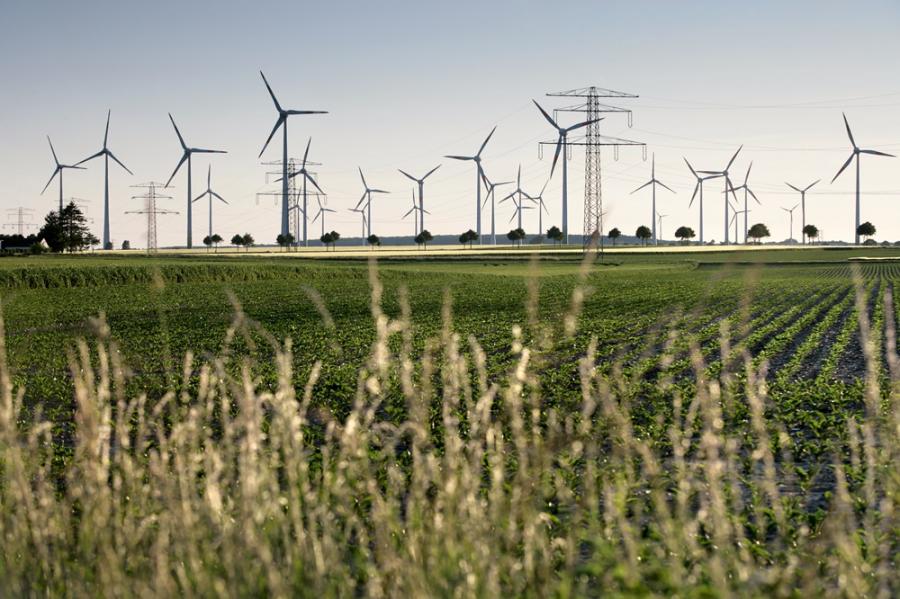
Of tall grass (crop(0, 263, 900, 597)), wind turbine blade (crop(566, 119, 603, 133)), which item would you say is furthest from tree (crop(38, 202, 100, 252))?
tall grass (crop(0, 263, 900, 597))

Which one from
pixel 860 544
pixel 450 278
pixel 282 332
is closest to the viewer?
pixel 860 544

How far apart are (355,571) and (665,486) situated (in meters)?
4.67

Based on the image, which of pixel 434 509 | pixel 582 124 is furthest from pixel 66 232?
pixel 434 509

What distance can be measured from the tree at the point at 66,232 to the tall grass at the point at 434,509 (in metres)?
145

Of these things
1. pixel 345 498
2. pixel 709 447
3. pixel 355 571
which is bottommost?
pixel 355 571

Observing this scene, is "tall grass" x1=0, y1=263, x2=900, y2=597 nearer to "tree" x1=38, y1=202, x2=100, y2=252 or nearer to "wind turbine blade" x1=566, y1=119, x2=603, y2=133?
"wind turbine blade" x1=566, y1=119, x2=603, y2=133

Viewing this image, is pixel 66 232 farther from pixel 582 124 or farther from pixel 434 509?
pixel 434 509

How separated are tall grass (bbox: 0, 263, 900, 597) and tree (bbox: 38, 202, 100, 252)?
14479cm

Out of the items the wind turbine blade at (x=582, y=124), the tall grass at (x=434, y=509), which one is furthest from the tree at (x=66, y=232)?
the tall grass at (x=434, y=509)

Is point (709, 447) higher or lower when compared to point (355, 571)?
higher

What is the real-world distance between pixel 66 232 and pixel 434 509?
6214 inches

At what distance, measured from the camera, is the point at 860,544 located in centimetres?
884

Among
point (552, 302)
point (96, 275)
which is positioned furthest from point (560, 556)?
point (96, 275)

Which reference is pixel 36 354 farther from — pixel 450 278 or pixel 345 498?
pixel 450 278
